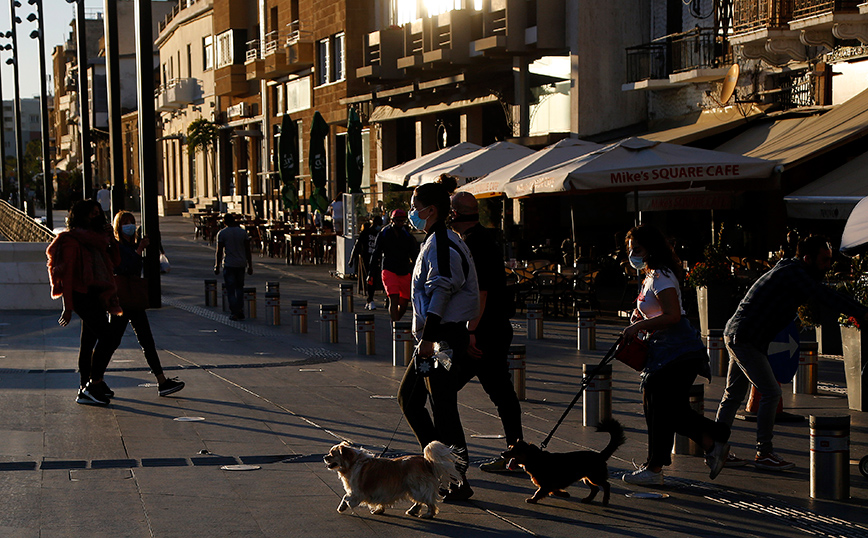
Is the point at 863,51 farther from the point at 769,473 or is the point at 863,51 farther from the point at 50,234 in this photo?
the point at 50,234

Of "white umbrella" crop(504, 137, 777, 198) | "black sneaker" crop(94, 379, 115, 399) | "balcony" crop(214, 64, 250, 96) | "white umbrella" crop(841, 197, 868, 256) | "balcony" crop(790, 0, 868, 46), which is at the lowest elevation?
"black sneaker" crop(94, 379, 115, 399)

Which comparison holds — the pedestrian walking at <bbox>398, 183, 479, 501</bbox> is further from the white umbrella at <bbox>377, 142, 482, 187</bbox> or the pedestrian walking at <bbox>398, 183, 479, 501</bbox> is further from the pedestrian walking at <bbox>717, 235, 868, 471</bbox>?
the white umbrella at <bbox>377, 142, 482, 187</bbox>

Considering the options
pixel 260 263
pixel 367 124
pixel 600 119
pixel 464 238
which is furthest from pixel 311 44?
pixel 464 238

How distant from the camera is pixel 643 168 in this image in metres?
16.2

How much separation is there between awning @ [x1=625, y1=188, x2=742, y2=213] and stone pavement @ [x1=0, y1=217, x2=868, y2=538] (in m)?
8.13

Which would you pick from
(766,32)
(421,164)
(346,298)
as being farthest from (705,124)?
(346,298)

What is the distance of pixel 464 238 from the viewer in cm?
723

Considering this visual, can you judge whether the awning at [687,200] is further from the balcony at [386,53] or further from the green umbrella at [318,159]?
the balcony at [386,53]

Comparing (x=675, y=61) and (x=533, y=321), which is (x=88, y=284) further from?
(x=675, y=61)

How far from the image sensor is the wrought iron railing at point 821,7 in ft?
62.0

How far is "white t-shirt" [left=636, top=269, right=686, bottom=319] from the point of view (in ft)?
22.7

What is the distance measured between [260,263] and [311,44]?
13.1m

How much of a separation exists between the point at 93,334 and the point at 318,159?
22.5 m

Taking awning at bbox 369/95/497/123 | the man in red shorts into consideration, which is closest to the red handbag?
the man in red shorts
